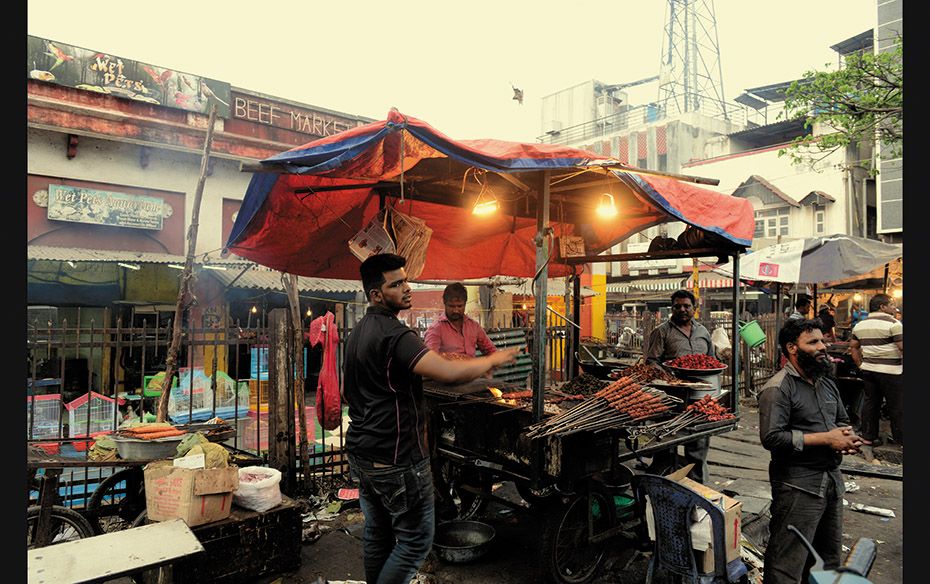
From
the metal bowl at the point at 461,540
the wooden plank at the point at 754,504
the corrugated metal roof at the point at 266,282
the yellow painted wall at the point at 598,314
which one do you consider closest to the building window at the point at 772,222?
Answer: the yellow painted wall at the point at 598,314

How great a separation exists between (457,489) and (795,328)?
12.1 ft

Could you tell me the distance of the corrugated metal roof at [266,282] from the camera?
13812 millimetres

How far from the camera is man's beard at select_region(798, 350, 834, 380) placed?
3.77 meters

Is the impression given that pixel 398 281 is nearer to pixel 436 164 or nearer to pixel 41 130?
pixel 436 164

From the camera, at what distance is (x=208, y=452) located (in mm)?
4543

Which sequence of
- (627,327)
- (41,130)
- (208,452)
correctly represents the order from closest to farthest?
(208,452), (41,130), (627,327)

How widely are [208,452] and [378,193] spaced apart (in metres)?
2.94

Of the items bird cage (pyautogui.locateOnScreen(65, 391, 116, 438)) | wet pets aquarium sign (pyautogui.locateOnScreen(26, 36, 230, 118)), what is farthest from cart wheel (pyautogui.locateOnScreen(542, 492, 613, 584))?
wet pets aquarium sign (pyautogui.locateOnScreen(26, 36, 230, 118))

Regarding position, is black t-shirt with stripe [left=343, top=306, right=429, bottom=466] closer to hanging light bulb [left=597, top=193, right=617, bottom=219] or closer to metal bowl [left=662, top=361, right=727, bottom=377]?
hanging light bulb [left=597, top=193, right=617, bottom=219]

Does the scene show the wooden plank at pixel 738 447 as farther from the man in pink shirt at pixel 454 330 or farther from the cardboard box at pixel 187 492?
the cardboard box at pixel 187 492

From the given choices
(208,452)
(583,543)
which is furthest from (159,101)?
(583,543)

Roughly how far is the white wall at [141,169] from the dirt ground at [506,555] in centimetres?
1175

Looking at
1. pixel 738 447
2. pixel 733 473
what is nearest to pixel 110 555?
pixel 733 473

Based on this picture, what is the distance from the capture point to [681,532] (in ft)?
12.8
